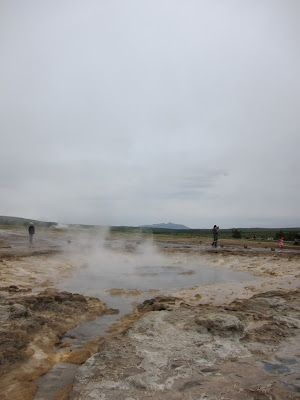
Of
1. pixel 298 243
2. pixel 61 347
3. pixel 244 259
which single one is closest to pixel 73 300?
pixel 61 347

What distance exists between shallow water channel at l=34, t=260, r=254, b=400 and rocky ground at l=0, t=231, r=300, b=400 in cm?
20

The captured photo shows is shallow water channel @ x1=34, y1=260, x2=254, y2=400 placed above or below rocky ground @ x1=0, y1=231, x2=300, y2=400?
below

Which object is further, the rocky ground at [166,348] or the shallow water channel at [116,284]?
the shallow water channel at [116,284]

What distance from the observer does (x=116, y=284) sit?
11.1 m

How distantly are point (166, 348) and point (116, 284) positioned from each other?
20.1ft

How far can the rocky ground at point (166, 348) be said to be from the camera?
3.92m

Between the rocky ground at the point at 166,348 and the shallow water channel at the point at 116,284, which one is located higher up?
the rocky ground at the point at 166,348

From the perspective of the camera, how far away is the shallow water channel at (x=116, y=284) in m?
4.52

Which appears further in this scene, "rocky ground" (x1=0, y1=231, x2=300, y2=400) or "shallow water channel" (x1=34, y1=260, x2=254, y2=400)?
"shallow water channel" (x1=34, y1=260, x2=254, y2=400)

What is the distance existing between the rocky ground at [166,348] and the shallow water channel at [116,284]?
0.67ft

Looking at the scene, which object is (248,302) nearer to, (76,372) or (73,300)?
(73,300)

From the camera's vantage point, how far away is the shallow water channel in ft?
14.8

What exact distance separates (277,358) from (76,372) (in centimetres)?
291

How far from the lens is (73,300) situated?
808 centimetres
